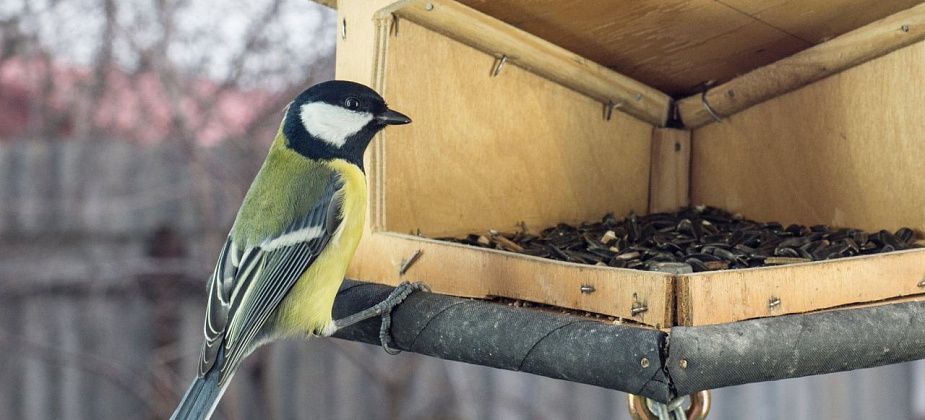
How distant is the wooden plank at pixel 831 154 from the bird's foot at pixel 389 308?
1270 mm

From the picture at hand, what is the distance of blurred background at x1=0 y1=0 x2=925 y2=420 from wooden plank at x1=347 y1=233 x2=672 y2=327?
2164mm

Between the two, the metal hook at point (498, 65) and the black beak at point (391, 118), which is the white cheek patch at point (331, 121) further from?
the metal hook at point (498, 65)

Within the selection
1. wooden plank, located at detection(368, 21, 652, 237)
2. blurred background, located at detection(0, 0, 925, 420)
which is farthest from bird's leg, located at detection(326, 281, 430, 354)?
blurred background, located at detection(0, 0, 925, 420)

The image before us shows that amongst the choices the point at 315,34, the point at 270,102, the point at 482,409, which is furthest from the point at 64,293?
the point at 482,409

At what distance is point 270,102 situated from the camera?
4594mm

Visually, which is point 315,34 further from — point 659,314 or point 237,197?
point 659,314

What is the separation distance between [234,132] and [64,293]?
115 centimetres

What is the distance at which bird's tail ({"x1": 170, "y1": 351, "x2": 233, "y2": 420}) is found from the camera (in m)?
2.30

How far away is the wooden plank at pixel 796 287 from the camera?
5.80 feet

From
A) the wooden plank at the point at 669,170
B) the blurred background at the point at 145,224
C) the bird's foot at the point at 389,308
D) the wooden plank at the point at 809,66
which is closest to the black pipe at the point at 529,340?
the bird's foot at the point at 389,308

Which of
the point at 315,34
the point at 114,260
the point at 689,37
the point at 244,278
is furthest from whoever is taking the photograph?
the point at 114,260

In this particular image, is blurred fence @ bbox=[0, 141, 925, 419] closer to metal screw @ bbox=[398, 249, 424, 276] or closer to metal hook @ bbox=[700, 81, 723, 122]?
metal hook @ bbox=[700, 81, 723, 122]

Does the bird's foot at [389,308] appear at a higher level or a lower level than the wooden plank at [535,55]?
lower

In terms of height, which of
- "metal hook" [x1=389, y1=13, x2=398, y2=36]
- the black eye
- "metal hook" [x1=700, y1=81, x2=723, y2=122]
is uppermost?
"metal hook" [x1=389, y1=13, x2=398, y2=36]
